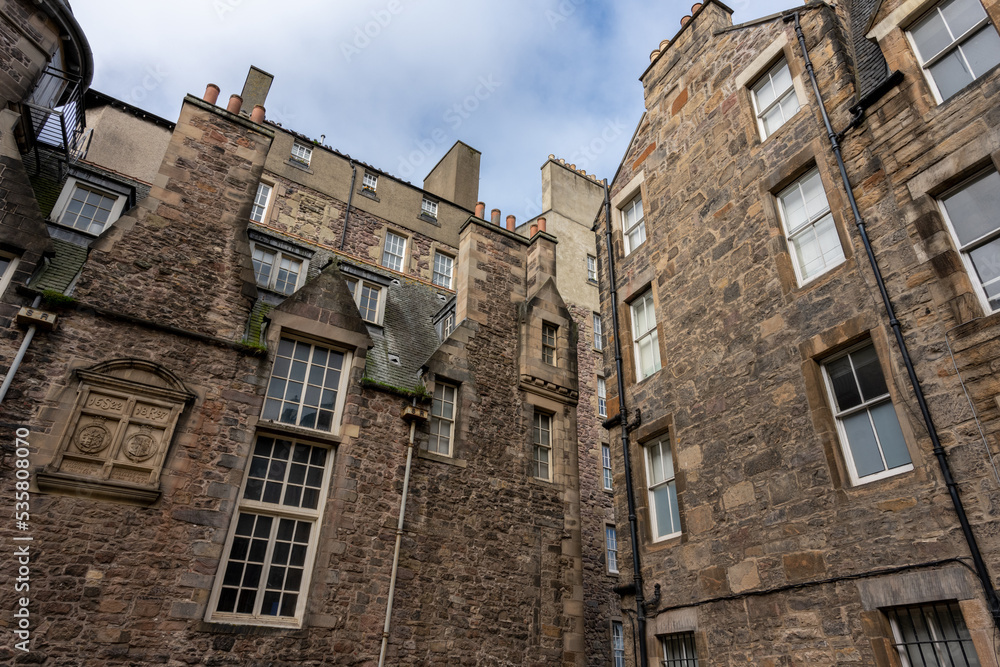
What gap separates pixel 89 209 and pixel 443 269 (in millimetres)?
11812

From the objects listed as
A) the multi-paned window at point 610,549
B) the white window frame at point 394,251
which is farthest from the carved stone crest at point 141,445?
the multi-paned window at point 610,549

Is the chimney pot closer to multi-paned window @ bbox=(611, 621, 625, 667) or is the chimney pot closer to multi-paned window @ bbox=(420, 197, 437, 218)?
multi-paned window @ bbox=(420, 197, 437, 218)

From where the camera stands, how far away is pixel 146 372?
9992mm

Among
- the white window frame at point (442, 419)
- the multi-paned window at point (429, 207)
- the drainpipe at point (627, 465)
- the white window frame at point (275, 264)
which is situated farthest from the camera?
the multi-paned window at point (429, 207)

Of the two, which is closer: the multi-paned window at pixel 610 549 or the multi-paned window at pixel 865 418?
the multi-paned window at pixel 865 418

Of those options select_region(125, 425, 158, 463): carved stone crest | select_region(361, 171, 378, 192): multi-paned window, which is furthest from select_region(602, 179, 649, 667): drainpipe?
select_region(361, 171, 378, 192): multi-paned window

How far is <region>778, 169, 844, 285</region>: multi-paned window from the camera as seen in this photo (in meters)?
8.83

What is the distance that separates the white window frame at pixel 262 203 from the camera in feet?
64.4

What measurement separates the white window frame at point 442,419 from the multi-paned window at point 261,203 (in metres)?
10.4

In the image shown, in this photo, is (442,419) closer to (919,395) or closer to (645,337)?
(645,337)

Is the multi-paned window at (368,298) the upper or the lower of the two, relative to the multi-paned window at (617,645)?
upper

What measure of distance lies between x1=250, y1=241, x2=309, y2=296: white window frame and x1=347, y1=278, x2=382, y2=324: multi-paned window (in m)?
1.12

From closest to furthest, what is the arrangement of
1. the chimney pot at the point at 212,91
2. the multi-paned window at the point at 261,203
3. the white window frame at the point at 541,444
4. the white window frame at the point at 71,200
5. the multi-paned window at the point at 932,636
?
1. the multi-paned window at the point at 932,636
2. the white window frame at the point at 71,200
3. the white window frame at the point at 541,444
4. the chimney pot at the point at 212,91
5. the multi-paned window at the point at 261,203

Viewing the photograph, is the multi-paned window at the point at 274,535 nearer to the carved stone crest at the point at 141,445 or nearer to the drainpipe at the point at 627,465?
the carved stone crest at the point at 141,445
